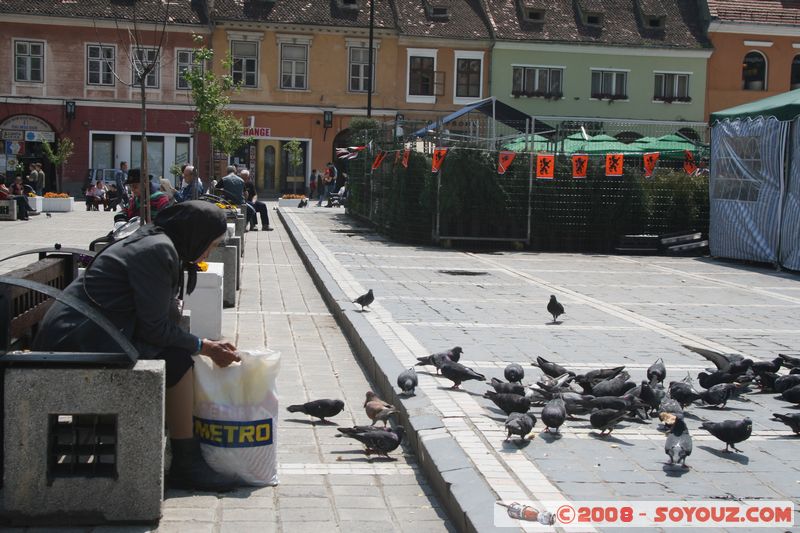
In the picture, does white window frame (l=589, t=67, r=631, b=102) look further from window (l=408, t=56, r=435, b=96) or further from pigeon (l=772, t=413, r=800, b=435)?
pigeon (l=772, t=413, r=800, b=435)

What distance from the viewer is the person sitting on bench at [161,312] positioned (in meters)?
5.13

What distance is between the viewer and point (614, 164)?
2139cm

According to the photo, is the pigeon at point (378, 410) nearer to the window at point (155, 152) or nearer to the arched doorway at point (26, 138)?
the arched doorway at point (26, 138)

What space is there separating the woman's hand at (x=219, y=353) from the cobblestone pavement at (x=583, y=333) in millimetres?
1438

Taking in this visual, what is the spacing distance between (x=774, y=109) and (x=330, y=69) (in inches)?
1216

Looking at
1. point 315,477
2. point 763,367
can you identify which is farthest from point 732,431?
point 315,477

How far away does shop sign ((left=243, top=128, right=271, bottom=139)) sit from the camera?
46812 mm

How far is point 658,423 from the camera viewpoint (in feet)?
22.3

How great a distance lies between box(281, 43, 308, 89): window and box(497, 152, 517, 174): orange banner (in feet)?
91.7

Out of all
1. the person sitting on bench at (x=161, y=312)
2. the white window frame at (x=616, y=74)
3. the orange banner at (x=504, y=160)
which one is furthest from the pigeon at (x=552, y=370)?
the white window frame at (x=616, y=74)

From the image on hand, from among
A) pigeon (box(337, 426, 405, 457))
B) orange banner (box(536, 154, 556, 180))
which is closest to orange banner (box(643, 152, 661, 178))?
orange banner (box(536, 154, 556, 180))

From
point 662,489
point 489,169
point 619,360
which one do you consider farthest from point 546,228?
point 662,489

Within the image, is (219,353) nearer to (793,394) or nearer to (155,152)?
(793,394)

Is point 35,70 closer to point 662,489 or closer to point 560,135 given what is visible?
point 560,135
